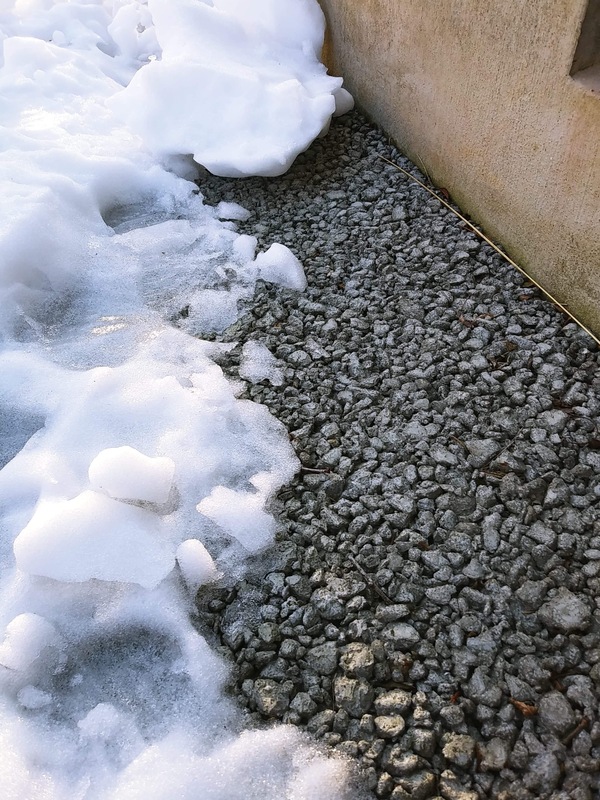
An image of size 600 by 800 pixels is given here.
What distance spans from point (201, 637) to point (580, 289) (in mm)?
1552

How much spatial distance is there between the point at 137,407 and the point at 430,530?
92cm

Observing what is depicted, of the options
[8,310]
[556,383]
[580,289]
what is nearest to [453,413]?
[556,383]

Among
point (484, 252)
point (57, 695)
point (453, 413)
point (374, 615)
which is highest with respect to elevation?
point (484, 252)

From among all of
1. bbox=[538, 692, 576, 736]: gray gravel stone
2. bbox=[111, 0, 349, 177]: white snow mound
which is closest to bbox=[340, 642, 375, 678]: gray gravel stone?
bbox=[538, 692, 576, 736]: gray gravel stone

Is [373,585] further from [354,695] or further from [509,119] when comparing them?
[509,119]

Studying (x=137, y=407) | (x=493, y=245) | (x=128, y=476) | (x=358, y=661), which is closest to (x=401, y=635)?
(x=358, y=661)

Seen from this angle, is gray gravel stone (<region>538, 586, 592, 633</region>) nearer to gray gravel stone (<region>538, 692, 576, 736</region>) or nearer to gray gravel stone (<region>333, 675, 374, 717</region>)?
gray gravel stone (<region>538, 692, 576, 736</region>)

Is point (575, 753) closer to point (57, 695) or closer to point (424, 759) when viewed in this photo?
point (424, 759)

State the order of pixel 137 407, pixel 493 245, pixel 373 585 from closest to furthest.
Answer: pixel 373 585 < pixel 137 407 < pixel 493 245

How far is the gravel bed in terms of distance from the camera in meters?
1.26

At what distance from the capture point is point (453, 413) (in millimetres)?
1876

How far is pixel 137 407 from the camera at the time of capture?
6.32 feet

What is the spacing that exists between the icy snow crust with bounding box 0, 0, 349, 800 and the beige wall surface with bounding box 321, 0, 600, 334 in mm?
444

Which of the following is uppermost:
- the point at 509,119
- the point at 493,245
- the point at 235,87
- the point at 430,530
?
the point at 509,119
